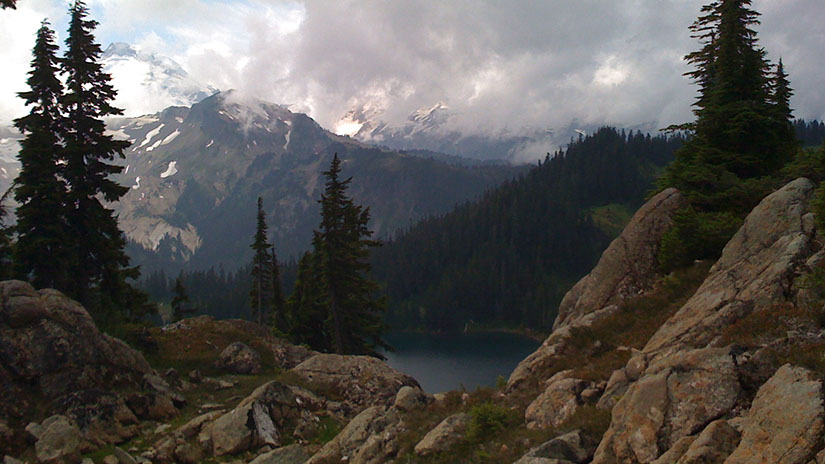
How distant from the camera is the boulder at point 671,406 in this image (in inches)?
362

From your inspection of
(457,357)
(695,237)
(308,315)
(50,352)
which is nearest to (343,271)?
(308,315)

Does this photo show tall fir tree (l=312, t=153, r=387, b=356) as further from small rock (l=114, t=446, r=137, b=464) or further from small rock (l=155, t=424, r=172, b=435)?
small rock (l=114, t=446, r=137, b=464)

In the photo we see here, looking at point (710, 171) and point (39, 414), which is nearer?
point (39, 414)

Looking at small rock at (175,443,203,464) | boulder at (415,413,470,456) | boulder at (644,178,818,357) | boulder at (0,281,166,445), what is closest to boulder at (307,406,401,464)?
boulder at (415,413,470,456)

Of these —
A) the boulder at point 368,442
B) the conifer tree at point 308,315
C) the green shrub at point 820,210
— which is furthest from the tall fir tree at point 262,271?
the green shrub at point 820,210

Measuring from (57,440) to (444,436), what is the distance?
12.2 metres

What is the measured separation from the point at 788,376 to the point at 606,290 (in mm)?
12912

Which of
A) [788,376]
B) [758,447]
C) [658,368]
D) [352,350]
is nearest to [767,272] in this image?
[658,368]

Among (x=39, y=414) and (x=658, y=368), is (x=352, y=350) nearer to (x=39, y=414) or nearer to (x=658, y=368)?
(x=39, y=414)

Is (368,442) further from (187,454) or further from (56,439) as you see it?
(56,439)

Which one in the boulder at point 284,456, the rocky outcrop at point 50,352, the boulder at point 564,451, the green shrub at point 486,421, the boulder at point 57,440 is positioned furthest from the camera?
the rocky outcrop at point 50,352

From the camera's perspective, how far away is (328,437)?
19031 millimetres

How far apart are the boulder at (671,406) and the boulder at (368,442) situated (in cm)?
646

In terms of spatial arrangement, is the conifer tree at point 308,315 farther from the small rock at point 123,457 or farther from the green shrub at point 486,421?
the green shrub at point 486,421
